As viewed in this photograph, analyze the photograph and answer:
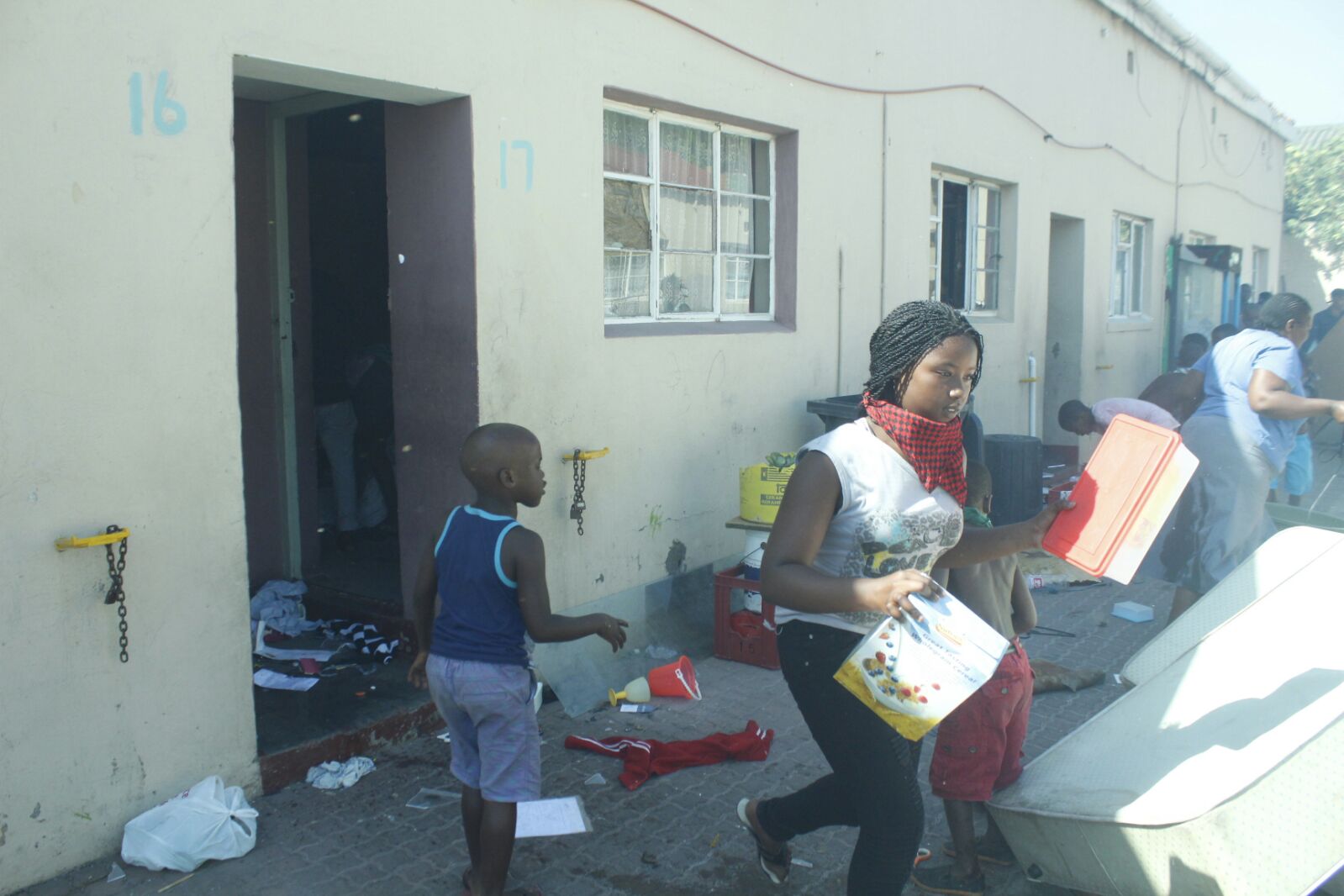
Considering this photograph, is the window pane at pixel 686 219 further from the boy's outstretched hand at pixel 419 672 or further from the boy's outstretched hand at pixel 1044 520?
the boy's outstretched hand at pixel 1044 520

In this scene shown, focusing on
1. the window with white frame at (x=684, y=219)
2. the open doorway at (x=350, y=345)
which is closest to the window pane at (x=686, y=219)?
the window with white frame at (x=684, y=219)

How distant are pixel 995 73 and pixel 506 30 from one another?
5.52 m

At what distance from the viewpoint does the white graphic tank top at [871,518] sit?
2566 mm

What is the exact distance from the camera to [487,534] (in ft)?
9.91

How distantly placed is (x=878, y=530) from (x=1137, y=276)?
11436 mm

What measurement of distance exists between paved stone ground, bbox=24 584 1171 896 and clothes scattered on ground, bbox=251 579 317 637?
4.27ft

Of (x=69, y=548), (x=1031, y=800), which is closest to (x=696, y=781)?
(x=1031, y=800)

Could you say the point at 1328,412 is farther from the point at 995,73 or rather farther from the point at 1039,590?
the point at 995,73

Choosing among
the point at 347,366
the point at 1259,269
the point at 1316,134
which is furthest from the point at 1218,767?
the point at 1316,134

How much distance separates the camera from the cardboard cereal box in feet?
7.52

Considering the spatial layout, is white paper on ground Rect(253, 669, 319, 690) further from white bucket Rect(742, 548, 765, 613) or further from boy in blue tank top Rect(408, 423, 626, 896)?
white bucket Rect(742, 548, 765, 613)

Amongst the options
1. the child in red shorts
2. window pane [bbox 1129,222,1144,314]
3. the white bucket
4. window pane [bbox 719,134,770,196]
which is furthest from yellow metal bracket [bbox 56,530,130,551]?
window pane [bbox 1129,222,1144,314]

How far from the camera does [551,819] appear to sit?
11.7 ft

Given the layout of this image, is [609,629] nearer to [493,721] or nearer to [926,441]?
[493,721]
